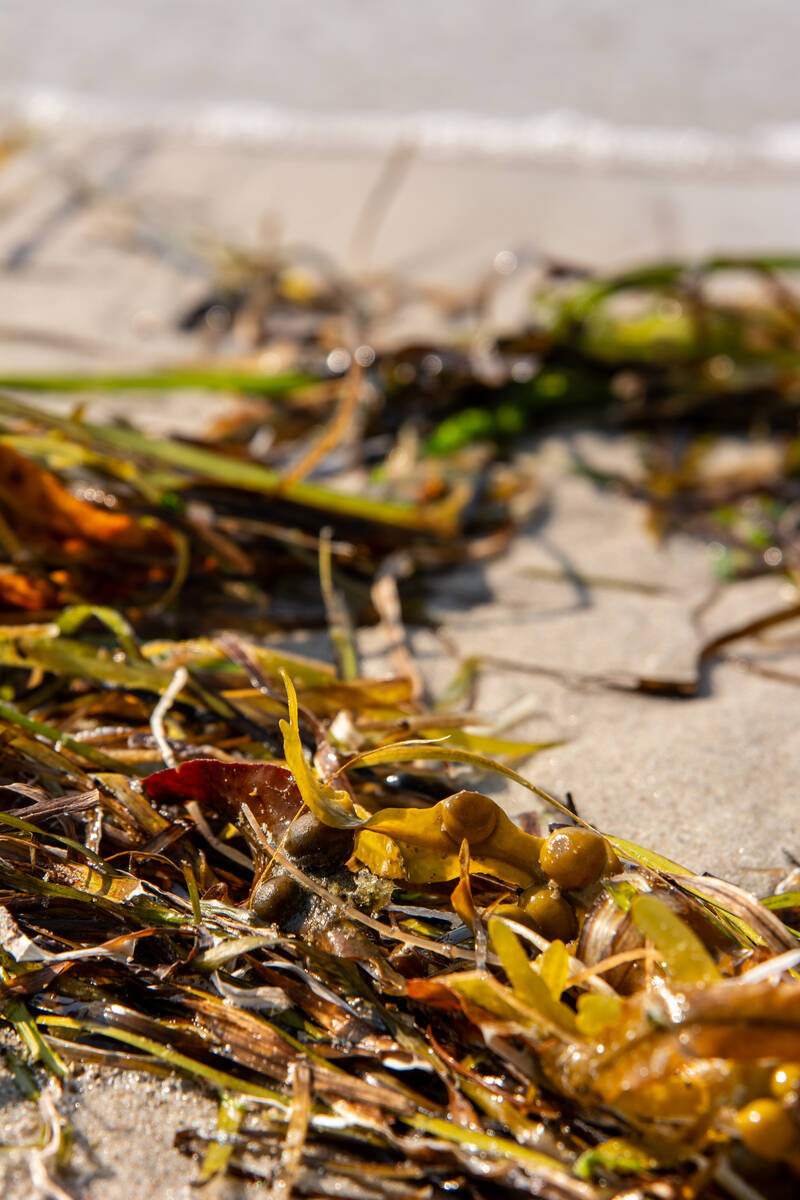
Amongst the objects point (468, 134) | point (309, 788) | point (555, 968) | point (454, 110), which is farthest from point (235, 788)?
point (454, 110)

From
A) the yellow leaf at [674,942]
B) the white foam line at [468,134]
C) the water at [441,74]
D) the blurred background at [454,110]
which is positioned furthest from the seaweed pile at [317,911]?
the water at [441,74]

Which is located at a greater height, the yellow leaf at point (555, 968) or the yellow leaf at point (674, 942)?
the yellow leaf at point (674, 942)

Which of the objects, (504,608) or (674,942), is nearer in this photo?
(674,942)

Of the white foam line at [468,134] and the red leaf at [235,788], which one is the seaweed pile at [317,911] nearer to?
the red leaf at [235,788]

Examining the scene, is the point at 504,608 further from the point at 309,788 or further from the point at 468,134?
the point at 468,134

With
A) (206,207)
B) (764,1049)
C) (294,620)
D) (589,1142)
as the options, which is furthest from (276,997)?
(206,207)

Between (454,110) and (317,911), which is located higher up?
(317,911)

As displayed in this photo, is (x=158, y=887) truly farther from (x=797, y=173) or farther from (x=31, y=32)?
(x=31, y=32)
